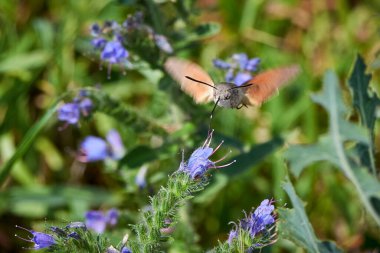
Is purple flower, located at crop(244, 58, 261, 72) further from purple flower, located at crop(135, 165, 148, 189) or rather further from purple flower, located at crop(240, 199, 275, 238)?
purple flower, located at crop(240, 199, 275, 238)

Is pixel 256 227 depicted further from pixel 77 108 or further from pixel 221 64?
pixel 77 108

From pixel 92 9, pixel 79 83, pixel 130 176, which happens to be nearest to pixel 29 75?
pixel 79 83

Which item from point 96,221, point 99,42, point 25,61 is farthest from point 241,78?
point 25,61

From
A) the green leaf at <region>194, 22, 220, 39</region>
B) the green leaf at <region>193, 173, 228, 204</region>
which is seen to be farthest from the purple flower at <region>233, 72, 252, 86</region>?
the green leaf at <region>193, 173, 228, 204</region>

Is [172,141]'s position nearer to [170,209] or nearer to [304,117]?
[170,209]

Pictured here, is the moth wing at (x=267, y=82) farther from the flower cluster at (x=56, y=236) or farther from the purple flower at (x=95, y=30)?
the flower cluster at (x=56, y=236)
